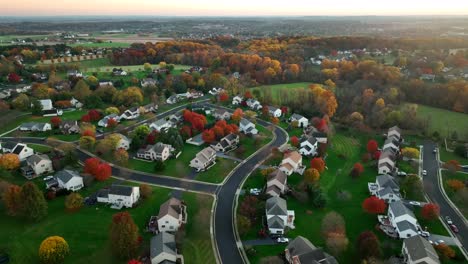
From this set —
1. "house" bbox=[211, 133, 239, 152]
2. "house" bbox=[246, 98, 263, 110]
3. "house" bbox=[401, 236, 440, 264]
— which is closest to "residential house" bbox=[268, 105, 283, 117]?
"house" bbox=[246, 98, 263, 110]

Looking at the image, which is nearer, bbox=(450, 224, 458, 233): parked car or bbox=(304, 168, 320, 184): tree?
bbox=(450, 224, 458, 233): parked car

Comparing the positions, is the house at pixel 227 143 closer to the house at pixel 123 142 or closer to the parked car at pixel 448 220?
the house at pixel 123 142

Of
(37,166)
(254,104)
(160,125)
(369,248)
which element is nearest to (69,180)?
(37,166)

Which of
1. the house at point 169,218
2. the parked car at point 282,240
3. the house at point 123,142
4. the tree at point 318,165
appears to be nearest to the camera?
the parked car at point 282,240

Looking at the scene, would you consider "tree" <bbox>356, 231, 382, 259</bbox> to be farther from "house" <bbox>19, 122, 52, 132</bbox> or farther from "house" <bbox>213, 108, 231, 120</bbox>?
"house" <bbox>19, 122, 52, 132</bbox>

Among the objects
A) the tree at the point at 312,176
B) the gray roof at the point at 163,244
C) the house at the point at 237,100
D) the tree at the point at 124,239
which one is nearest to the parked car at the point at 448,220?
the tree at the point at 312,176

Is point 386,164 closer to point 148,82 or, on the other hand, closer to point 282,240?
point 282,240
